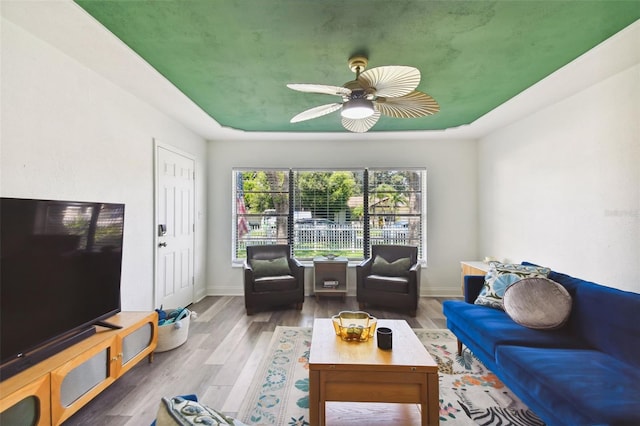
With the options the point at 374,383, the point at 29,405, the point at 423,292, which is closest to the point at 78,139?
the point at 29,405

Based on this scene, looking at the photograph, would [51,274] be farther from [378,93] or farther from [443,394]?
[443,394]

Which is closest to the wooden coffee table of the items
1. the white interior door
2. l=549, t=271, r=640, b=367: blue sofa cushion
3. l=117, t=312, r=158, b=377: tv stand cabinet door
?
l=549, t=271, r=640, b=367: blue sofa cushion

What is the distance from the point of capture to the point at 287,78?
2.54 meters

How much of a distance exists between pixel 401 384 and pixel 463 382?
0.95 metres

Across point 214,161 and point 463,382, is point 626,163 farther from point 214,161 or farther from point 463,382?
point 214,161

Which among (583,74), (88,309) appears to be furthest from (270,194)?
(583,74)

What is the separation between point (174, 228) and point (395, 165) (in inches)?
137

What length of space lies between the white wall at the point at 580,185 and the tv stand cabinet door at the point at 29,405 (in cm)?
410

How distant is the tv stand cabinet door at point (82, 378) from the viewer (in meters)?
1.52

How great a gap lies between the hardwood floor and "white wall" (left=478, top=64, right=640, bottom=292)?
1.50 meters

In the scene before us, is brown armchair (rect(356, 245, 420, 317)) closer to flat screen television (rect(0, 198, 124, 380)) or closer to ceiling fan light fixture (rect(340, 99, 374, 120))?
ceiling fan light fixture (rect(340, 99, 374, 120))

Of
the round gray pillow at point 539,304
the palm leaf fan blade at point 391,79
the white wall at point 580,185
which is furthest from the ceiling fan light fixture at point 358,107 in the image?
the white wall at point 580,185

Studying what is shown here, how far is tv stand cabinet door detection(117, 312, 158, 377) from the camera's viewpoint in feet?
6.63

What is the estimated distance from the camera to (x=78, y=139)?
2.19 metres
